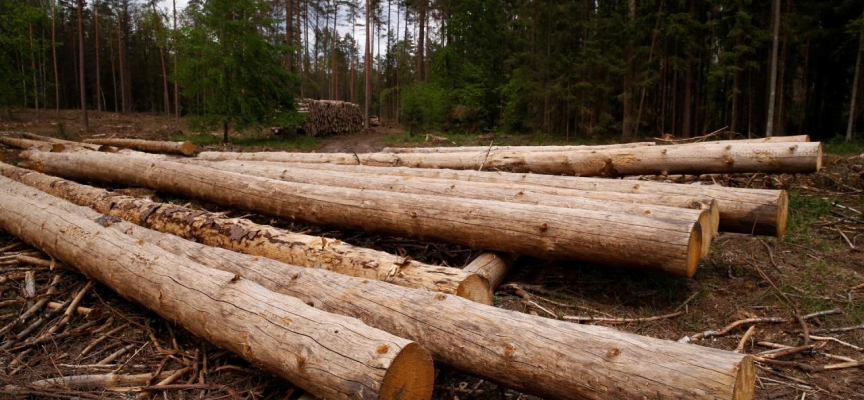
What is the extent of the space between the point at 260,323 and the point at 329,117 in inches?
903

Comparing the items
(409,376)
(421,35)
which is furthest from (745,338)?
(421,35)

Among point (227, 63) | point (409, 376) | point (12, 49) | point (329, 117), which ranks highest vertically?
point (12, 49)

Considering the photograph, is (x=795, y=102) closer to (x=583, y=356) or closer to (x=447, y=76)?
(x=447, y=76)

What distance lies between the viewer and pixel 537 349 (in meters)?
2.37

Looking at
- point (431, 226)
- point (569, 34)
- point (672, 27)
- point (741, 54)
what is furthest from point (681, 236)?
point (569, 34)

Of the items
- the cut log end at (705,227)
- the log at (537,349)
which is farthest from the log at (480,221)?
the log at (537,349)

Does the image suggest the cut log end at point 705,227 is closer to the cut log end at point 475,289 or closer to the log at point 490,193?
the log at point 490,193

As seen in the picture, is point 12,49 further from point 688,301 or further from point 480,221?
point 688,301

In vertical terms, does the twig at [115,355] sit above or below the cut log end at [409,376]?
below

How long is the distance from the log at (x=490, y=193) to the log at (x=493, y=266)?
0.79 meters

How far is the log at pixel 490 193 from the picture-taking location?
4.13 m

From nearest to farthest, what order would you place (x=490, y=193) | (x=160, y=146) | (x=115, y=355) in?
(x=115, y=355) < (x=490, y=193) < (x=160, y=146)

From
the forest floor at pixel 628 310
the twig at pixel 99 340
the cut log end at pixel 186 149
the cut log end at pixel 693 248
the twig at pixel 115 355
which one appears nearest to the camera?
the forest floor at pixel 628 310

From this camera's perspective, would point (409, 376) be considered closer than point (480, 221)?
Yes
